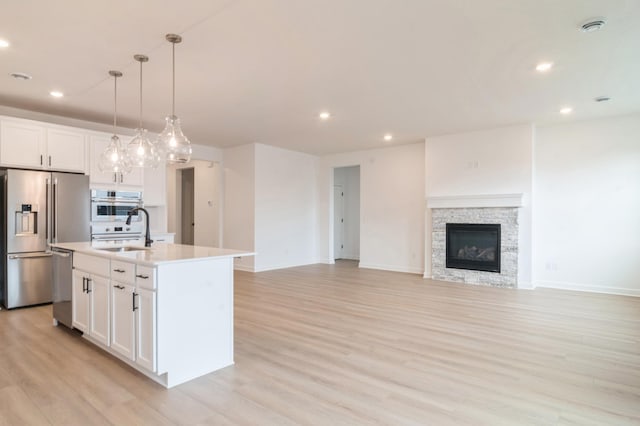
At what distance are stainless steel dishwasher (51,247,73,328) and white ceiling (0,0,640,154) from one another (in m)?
1.98

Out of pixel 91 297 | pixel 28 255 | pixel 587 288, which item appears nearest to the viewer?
pixel 91 297

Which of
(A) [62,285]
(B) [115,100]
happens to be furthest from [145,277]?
(B) [115,100]

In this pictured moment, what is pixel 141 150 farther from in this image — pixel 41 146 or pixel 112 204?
pixel 112 204

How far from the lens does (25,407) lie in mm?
2234

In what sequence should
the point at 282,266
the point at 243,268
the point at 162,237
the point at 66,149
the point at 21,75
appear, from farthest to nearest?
the point at 282,266 → the point at 243,268 → the point at 162,237 → the point at 66,149 → the point at 21,75

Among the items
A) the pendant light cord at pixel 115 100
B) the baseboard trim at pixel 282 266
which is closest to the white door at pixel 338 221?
the baseboard trim at pixel 282 266

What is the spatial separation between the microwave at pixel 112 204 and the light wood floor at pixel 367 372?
1494mm

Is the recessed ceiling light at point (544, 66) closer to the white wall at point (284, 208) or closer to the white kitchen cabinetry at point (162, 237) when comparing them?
the white wall at point (284, 208)

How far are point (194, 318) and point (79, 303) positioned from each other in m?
1.55

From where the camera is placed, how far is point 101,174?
17.9ft

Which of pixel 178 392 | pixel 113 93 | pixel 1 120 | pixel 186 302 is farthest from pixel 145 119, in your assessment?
pixel 178 392

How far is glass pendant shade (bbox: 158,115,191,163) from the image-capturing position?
3.38 meters

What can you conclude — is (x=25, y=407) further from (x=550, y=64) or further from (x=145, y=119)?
(x=550, y=64)

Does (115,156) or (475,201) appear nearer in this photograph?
(115,156)
